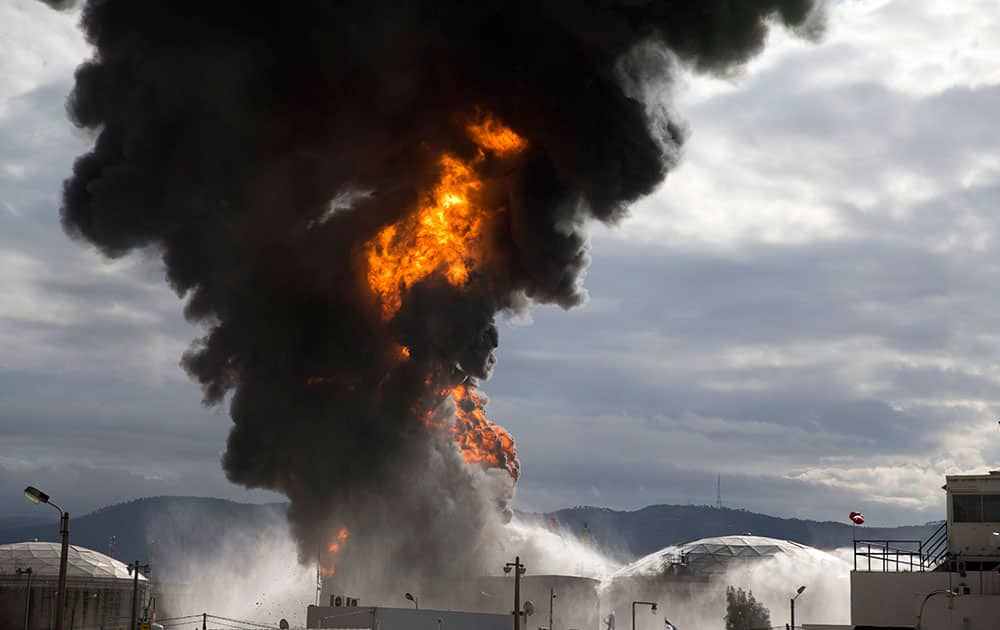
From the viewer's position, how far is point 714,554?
175875 mm

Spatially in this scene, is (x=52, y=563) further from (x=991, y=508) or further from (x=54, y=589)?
(x=991, y=508)

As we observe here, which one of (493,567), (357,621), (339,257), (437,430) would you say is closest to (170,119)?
(339,257)

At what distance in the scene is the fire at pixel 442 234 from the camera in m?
105

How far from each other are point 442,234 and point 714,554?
287 feet

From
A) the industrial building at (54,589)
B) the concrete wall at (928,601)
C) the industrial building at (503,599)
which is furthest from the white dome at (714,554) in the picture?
the concrete wall at (928,601)

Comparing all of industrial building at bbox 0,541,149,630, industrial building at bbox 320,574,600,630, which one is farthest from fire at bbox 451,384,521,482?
industrial building at bbox 0,541,149,630

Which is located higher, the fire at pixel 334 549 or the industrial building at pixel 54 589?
the fire at pixel 334 549

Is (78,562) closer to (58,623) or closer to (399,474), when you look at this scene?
(399,474)

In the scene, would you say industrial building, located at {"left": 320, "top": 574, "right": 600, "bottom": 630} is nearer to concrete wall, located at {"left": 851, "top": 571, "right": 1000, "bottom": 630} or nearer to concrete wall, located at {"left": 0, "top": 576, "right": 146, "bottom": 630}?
concrete wall, located at {"left": 0, "top": 576, "right": 146, "bottom": 630}

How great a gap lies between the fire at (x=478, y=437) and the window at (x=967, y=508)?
5618 centimetres

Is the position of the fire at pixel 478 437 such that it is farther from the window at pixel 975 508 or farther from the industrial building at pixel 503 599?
the window at pixel 975 508

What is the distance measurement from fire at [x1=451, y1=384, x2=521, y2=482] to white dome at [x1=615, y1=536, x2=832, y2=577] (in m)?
49.5

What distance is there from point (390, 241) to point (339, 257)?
508 cm

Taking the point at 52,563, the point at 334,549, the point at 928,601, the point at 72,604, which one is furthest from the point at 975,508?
the point at 52,563
